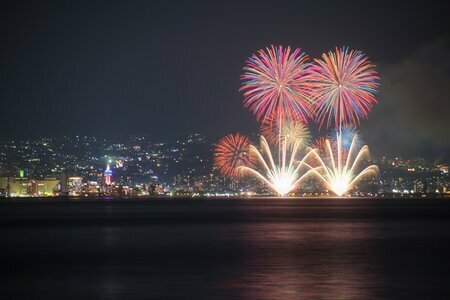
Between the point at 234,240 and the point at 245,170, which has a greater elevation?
A: the point at 245,170

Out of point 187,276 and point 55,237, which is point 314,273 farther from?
point 55,237

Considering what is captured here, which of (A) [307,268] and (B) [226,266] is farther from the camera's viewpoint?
(B) [226,266]

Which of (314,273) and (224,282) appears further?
(314,273)

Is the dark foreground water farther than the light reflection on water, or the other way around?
the dark foreground water

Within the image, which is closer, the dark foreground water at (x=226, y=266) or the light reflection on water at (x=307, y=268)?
the light reflection on water at (x=307, y=268)

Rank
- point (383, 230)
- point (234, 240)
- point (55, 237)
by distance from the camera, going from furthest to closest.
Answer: point (383, 230)
point (55, 237)
point (234, 240)

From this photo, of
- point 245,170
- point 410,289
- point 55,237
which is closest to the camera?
point 410,289

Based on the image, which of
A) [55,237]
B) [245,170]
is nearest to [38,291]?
[55,237]

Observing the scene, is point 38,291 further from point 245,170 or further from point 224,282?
point 245,170

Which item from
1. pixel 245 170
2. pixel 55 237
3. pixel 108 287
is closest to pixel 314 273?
pixel 108 287
